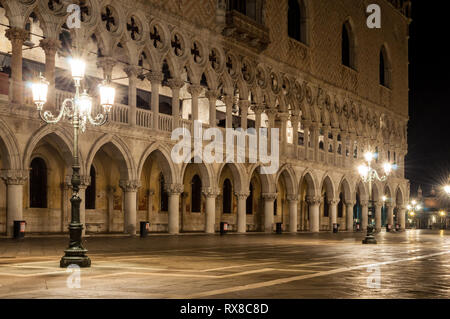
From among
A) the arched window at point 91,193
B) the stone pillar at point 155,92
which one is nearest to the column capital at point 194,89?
the stone pillar at point 155,92

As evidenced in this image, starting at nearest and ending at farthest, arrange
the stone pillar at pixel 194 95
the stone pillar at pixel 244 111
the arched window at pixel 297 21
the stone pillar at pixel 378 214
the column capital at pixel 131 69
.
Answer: the column capital at pixel 131 69 → the stone pillar at pixel 194 95 → the stone pillar at pixel 244 111 → the arched window at pixel 297 21 → the stone pillar at pixel 378 214

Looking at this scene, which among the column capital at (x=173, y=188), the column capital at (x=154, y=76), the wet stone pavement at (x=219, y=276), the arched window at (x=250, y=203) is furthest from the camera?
the arched window at (x=250, y=203)

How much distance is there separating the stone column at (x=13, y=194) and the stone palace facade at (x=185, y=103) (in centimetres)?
4

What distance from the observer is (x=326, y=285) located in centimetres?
990

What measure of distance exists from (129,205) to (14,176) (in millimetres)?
5770

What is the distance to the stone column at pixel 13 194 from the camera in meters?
21.1

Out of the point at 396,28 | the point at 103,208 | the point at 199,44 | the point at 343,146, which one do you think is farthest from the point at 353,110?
the point at 103,208

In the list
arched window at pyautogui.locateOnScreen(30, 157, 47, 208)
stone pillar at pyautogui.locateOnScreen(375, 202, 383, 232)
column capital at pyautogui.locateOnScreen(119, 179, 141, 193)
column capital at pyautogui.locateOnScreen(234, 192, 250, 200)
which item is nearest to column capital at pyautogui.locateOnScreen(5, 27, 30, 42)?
arched window at pyautogui.locateOnScreen(30, 157, 47, 208)

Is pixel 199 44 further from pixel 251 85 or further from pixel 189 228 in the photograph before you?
pixel 189 228

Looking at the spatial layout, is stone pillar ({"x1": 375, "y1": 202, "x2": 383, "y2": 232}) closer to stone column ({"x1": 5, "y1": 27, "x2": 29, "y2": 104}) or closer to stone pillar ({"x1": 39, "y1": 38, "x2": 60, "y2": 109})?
stone pillar ({"x1": 39, "y1": 38, "x2": 60, "y2": 109})

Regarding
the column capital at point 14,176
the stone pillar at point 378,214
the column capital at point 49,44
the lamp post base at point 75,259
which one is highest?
the column capital at point 49,44

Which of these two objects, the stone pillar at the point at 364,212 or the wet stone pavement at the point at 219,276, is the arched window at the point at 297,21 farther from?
the wet stone pavement at the point at 219,276

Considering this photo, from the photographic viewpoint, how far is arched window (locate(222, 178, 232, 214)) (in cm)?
3725

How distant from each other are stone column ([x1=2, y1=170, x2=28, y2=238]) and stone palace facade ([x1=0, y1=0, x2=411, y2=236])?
4 cm
